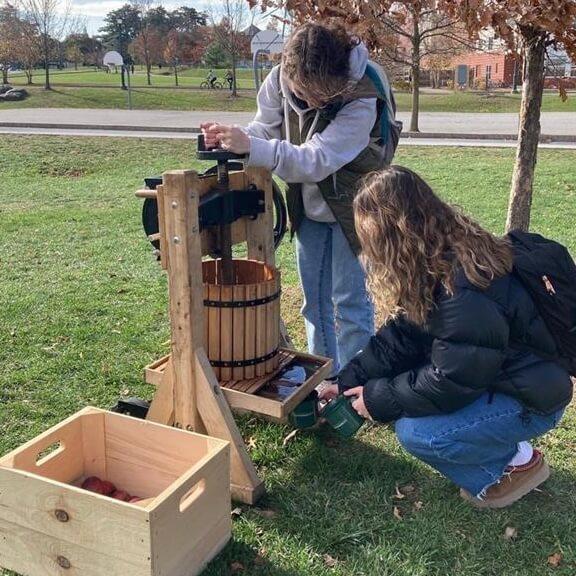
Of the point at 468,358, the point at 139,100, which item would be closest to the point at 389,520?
the point at 468,358

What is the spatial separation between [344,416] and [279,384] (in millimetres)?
332

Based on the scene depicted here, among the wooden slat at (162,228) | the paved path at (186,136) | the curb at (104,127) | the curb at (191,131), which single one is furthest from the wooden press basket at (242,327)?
the curb at (104,127)

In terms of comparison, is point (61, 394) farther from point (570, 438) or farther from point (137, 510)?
point (570, 438)

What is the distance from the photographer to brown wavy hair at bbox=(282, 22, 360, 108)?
2.96 m

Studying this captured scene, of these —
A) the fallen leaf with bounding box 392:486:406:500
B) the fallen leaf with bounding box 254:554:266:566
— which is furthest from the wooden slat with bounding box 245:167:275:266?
the fallen leaf with bounding box 254:554:266:566

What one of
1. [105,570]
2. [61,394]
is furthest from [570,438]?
[61,394]

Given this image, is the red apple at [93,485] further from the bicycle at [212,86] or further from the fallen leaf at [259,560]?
the bicycle at [212,86]

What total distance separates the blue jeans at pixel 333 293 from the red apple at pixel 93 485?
1384mm

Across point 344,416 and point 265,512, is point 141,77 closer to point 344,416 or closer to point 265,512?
point 344,416

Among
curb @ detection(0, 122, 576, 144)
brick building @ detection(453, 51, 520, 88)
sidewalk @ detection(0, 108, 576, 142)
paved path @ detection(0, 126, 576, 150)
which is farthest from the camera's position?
brick building @ detection(453, 51, 520, 88)

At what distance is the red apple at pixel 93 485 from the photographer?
2754 mm

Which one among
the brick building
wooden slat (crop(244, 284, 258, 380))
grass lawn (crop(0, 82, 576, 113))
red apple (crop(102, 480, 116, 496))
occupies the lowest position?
red apple (crop(102, 480, 116, 496))

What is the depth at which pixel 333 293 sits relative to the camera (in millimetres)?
3572

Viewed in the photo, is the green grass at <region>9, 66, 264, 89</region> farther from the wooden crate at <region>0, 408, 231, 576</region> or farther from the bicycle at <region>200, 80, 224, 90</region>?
the wooden crate at <region>0, 408, 231, 576</region>
